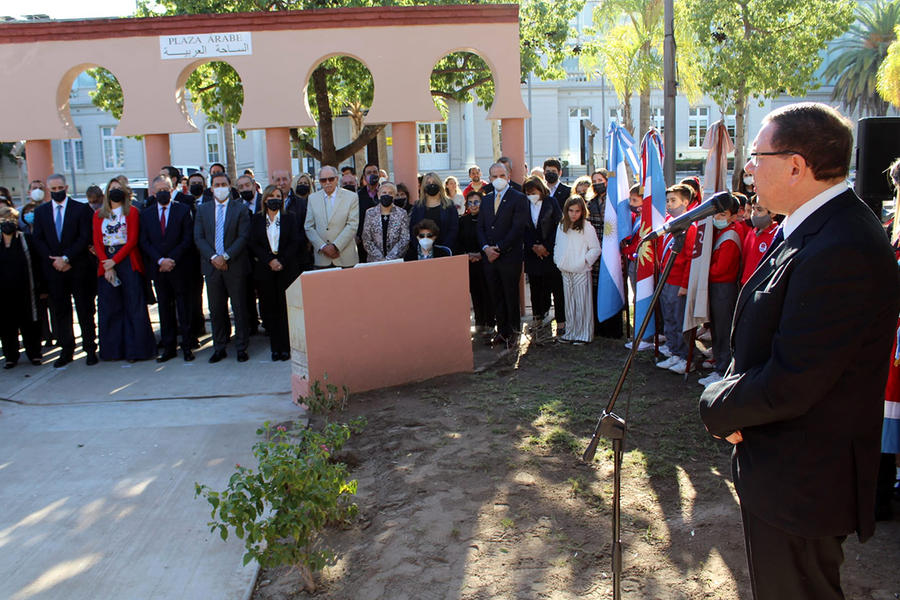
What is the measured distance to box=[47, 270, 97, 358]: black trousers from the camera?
899 cm

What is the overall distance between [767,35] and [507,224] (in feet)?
63.6

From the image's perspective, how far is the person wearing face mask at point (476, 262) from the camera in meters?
9.66

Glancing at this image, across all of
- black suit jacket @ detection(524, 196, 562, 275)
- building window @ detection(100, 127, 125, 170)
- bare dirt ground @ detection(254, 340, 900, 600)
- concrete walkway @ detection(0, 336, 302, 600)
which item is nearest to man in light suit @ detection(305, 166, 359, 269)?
concrete walkway @ detection(0, 336, 302, 600)

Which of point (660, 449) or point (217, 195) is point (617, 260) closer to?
point (660, 449)

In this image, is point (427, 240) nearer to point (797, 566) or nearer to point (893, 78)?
point (797, 566)

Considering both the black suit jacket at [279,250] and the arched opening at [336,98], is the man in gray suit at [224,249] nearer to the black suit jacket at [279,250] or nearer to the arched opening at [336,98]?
the black suit jacket at [279,250]

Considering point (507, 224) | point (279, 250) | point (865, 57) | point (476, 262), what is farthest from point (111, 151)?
point (507, 224)

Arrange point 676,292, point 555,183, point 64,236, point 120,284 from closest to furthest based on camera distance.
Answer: point 676,292, point 64,236, point 120,284, point 555,183

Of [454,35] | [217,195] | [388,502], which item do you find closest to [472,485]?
[388,502]

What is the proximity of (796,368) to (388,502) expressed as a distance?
Result: 3.24 metres

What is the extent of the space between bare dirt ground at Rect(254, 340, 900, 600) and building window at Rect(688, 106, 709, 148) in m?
45.5

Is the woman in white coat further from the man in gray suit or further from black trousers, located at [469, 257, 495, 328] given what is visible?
the man in gray suit

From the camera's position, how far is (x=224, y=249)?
8812 mm

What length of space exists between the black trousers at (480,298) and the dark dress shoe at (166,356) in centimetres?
359
